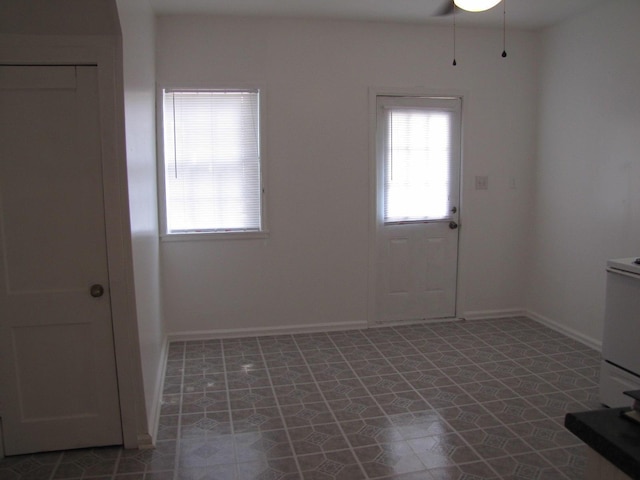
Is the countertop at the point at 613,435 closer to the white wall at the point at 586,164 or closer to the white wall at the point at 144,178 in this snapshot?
the white wall at the point at 144,178

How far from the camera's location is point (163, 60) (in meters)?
4.21

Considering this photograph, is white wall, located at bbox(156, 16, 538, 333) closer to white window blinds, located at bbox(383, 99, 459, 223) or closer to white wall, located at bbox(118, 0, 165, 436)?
white window blinds, located at bbox(383, 99, 459, 223)

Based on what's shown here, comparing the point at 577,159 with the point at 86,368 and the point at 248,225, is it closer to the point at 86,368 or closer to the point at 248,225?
the point at 248,225

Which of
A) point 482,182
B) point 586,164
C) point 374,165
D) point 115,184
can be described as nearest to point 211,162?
point 374,165

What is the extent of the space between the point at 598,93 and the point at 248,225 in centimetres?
311

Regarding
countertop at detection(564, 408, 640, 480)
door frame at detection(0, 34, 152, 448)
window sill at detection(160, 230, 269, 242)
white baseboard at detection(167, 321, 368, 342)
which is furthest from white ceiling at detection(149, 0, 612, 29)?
countertop at detection(564, 408, 640, 480)

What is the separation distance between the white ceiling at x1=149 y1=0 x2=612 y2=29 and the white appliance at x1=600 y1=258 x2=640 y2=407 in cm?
223

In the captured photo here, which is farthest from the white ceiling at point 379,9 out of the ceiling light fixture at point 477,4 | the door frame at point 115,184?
the door frame at point 115,184

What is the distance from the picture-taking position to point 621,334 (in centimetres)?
304

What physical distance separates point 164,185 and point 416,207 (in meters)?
2.29

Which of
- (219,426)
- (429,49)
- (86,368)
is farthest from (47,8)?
(429,49)

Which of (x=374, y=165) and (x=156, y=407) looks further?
(x=374, y=165)

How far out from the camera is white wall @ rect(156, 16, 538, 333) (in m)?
4.34

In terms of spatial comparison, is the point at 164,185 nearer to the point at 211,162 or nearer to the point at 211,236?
the point at 211,162
